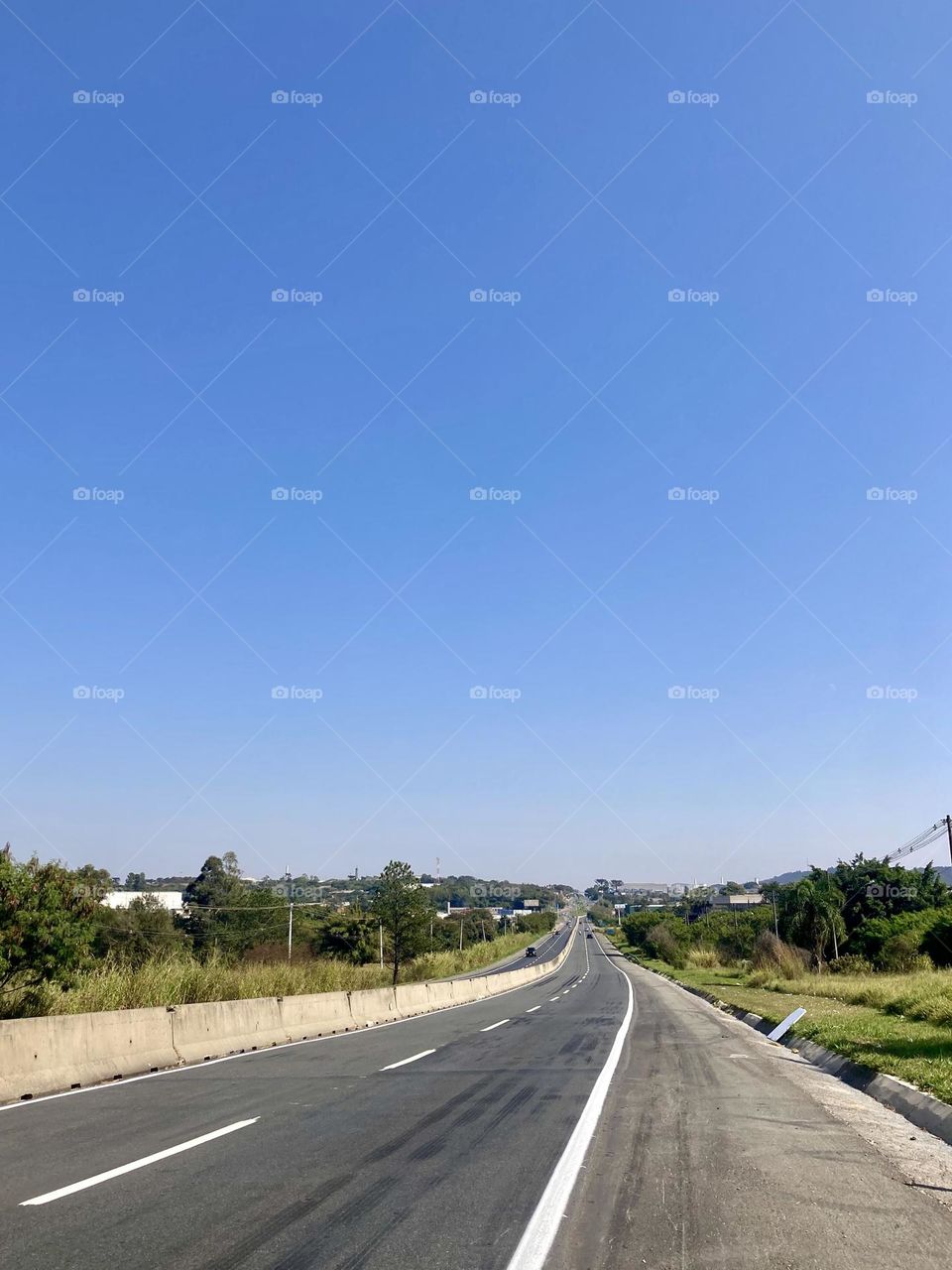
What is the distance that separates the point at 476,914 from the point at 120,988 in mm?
A: 183886

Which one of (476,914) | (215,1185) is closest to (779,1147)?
(215,1185)

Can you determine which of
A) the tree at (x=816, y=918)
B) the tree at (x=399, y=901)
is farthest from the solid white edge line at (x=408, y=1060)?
the tree at (x=399, y=901)

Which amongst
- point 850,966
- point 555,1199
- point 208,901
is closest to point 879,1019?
point 555,1199

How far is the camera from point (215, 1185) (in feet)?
21.7

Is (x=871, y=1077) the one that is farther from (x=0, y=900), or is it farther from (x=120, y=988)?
(x=0, y=900)

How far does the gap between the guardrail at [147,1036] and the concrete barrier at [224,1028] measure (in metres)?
0.01

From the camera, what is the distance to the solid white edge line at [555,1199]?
16.9ft

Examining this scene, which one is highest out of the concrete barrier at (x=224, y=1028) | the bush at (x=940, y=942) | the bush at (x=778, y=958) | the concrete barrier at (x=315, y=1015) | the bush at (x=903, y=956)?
the concrete barrier at (x=224, y=1028)

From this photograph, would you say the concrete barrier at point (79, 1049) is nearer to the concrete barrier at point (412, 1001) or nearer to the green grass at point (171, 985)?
the green grass at point (171, 985)

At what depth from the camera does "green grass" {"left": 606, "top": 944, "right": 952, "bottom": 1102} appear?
12.8m

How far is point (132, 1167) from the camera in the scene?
23.5ft

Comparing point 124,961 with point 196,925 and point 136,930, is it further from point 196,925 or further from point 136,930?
point 196,925

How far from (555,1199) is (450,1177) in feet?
3.16

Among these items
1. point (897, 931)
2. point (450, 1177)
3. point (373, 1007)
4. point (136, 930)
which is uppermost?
point (450, 1177)
